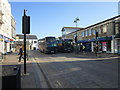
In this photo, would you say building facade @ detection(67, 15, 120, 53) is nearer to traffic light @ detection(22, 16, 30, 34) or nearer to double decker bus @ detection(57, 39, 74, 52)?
double decker bus @ detection(57, 39, 74, 52)

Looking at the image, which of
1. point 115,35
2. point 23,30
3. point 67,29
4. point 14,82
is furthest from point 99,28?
point 67,29

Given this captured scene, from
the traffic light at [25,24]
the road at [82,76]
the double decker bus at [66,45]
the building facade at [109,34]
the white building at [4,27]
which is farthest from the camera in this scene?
the double decker bus at [66,45]

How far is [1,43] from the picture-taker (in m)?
23.0

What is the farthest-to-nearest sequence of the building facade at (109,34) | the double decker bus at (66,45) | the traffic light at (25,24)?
the double decker bus at (66,45)
the building facade at (109,34)
the traffic light at (25,24)

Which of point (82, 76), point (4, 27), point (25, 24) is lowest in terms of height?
point (82, 76)

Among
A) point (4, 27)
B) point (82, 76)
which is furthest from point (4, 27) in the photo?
point (82, 76)

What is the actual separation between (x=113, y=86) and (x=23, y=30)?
18.3 feet

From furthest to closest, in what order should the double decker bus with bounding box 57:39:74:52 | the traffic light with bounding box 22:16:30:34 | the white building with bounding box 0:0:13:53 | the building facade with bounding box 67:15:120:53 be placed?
the double decker bus with bounding box 57:39:74:52, the building facade with bounding box 67:15:120:53, the white building with bounding box 0:0:13:53, the traffic light with bounding box 22:16:30:34

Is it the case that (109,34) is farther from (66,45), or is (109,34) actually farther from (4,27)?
(4,27)

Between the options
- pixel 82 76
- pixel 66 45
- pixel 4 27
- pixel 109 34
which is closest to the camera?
pixel 82 76

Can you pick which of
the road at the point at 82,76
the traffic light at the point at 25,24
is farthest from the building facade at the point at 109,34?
the traffic light at the point at 25,24

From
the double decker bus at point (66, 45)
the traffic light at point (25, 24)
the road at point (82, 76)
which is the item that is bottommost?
the road at point (82, 76)

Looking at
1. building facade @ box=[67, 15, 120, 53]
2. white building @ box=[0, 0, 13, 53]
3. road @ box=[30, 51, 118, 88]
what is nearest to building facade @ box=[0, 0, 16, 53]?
white building @ box=[0, 0, 13, 53]

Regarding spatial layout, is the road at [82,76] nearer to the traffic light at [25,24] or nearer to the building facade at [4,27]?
the traffic light at [25,24]
